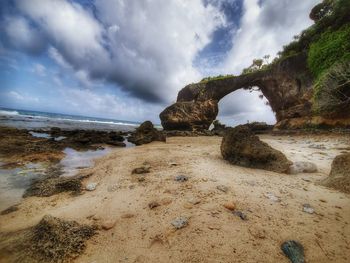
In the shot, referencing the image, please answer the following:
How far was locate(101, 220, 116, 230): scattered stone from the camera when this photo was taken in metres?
2.67

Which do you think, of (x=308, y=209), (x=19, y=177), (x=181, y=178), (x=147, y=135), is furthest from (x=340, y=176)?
(x=147, y=135)

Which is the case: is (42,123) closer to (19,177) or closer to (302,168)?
(19,177)

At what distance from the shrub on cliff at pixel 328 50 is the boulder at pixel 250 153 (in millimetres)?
10644

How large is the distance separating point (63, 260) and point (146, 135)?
12.1 meters

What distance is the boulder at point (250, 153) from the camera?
5.11m

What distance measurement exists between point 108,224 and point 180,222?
1103 millimetres

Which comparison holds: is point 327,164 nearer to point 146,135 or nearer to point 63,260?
point 63,260

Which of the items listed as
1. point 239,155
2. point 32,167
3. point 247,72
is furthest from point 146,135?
point 247,72

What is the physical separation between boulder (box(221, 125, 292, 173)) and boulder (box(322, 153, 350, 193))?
981 mm

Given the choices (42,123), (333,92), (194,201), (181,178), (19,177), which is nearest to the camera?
(194,201)

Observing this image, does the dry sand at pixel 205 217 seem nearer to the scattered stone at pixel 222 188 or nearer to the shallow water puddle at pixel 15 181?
the scattered stone at pixel 222 188

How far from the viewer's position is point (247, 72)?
24.2 meters

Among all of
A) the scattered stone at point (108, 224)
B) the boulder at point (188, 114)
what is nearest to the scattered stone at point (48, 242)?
the scattered stone at point (108, 224)

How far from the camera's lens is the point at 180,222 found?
102 inches
